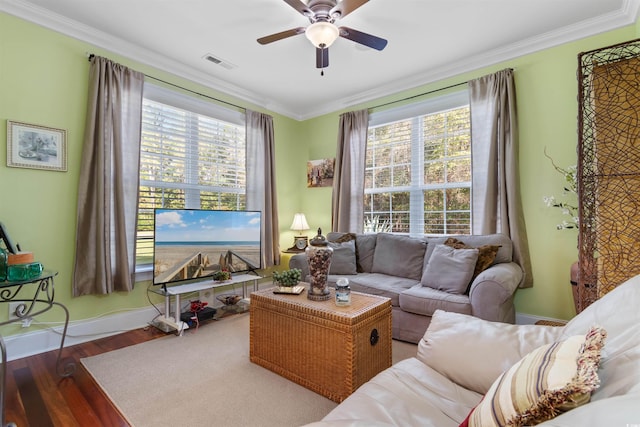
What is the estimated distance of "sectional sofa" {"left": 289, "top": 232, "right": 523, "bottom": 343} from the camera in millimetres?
2312

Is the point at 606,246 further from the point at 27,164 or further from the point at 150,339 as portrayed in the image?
the point at 27,164

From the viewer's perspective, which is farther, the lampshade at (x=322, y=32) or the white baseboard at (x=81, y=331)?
the white baseboard at (x=81, y=331)

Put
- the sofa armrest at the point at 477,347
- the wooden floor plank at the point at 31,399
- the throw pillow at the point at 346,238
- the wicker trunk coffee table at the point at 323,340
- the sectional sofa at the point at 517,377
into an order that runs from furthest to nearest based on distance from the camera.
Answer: the throw pillow at the point at 346,238
the wicker trunk coffee table at the point at 323,340
the wooden floor plank at the point at 31,399
the sofa armrest at the point at 477,347
the sectional sofa at the point at 517,377

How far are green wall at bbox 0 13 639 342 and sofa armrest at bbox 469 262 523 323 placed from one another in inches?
29.3

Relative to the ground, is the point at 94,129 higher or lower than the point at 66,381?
higher

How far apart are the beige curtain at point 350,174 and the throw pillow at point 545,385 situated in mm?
3233

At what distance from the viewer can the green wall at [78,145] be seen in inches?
93.9

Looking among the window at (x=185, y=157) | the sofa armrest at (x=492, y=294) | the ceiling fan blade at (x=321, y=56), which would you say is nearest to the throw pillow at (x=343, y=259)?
the sofa armrest at (x=492, y=294)

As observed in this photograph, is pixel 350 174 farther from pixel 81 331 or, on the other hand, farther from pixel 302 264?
pixel 81 331

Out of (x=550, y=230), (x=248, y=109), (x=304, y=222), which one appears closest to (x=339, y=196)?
(x=304, y=222)

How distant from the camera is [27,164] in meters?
2.43

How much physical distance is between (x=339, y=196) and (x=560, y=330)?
Answer: 3.09 m

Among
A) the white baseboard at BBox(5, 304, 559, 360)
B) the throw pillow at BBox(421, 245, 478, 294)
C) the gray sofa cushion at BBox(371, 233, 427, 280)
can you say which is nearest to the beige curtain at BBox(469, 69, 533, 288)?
the throw pillow at BBox(421, 245, 478, 294)

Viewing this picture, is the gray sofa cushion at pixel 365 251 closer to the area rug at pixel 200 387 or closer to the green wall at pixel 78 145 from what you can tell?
the area rug at pixel 200 387
